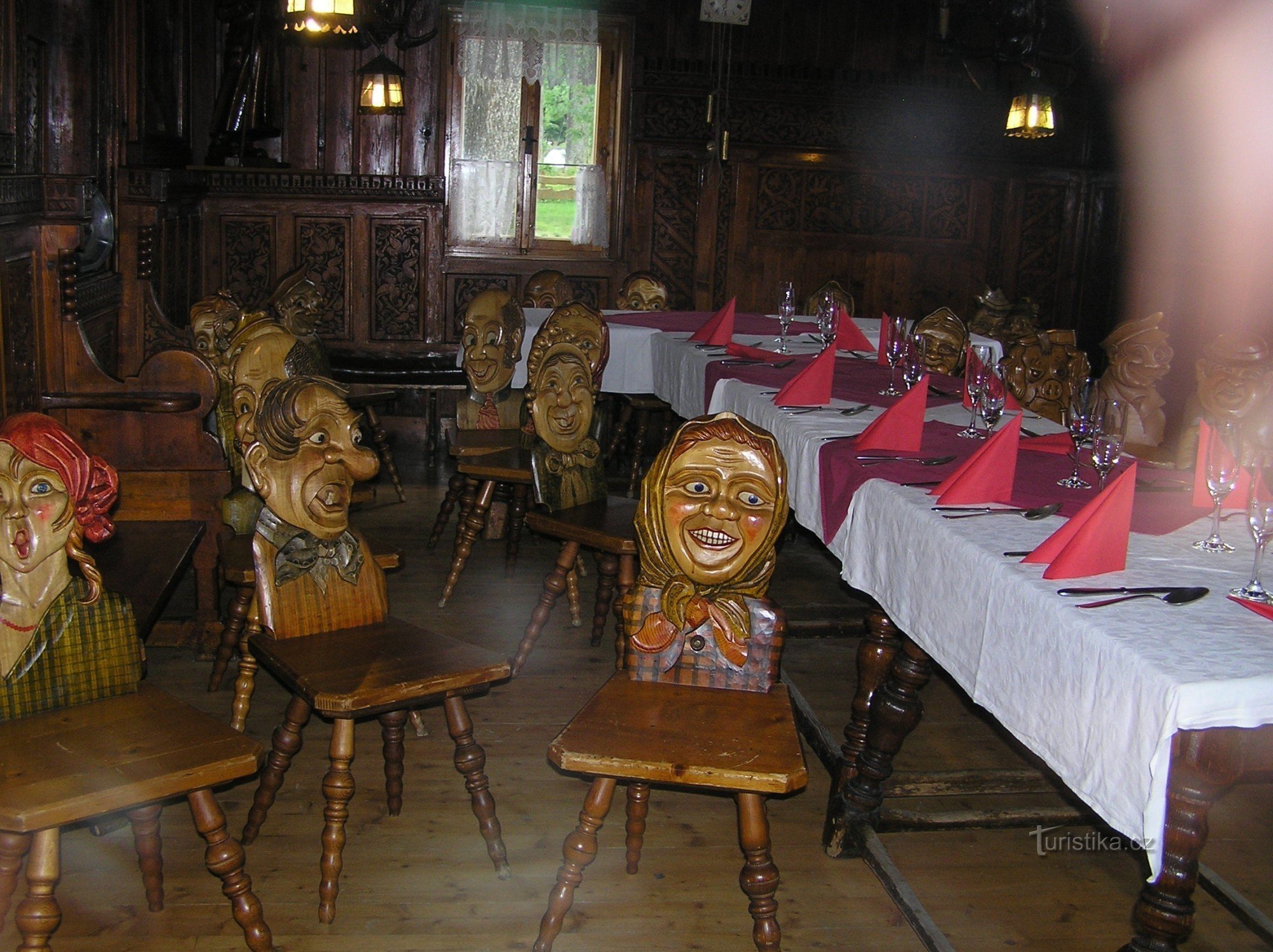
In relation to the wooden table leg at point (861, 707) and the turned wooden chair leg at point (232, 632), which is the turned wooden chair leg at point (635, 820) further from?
the turned wooden chair leg at point (232, 632)

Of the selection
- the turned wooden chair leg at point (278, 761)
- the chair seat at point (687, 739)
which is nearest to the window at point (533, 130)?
the turned wooden chair leg at point (278, 761)

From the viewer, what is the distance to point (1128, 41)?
7.94 meters

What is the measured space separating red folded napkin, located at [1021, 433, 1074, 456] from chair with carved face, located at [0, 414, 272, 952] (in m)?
1.92

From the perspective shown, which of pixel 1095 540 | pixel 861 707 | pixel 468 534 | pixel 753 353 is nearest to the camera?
pixel 1095 540

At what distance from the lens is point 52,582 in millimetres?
2107

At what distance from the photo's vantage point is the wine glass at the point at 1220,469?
6.75ft

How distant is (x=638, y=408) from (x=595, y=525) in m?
2.33

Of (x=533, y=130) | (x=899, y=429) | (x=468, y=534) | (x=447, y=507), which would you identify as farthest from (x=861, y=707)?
(x=533, y=130)

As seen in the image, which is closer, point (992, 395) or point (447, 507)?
point (992, 395)

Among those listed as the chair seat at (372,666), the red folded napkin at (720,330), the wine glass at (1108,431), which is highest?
the red folded napkin at (720,330)

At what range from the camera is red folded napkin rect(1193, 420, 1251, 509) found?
241 cm

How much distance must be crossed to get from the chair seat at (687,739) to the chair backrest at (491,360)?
2.31m

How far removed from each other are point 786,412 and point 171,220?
4324mm

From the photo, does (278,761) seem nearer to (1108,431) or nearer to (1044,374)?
(1108,431)
